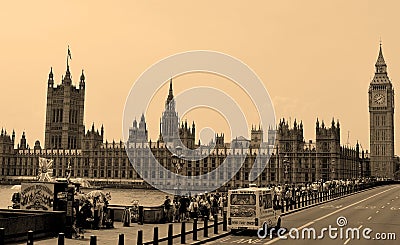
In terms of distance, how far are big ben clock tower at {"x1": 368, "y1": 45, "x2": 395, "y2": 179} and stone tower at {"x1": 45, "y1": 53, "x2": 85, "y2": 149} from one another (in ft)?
338

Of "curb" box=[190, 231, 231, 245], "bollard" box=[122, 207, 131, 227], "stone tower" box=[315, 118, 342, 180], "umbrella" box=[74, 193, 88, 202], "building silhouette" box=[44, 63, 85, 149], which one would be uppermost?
"building silhouette" box=[44, 63, 85, 149]

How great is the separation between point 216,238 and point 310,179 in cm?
11820

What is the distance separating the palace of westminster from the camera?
13988cm

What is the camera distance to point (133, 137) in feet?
540

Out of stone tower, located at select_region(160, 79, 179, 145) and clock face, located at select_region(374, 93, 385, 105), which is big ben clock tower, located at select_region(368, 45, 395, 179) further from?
stone tower, located at select_region(160, 79, 179, 145)

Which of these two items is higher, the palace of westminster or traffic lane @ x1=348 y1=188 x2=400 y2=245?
the palace of westminster

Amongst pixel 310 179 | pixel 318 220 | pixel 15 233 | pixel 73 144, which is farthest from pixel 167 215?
Result: pixel 73 144

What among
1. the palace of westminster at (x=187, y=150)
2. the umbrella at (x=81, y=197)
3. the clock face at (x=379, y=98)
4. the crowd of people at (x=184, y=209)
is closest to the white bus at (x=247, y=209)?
the crowd of people at (x=184, y=209)

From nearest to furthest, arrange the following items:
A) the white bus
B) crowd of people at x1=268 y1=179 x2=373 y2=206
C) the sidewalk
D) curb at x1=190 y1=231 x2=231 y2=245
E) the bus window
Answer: the sidewalk → curb at x1=190 y1=231 x2=231 y2=245 → the white bus → the bus window → crowd of people at x1=268 y1=179 x2=373 y2=206

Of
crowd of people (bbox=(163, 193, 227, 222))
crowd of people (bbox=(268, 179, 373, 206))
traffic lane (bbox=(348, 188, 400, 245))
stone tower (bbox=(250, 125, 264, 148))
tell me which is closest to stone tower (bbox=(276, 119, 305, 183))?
stone tower (bbox=(250, 125, 264, 148))

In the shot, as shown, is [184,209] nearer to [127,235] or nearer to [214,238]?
[214,238]

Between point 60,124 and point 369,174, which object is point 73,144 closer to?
point 60,124

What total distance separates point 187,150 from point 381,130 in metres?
71.9

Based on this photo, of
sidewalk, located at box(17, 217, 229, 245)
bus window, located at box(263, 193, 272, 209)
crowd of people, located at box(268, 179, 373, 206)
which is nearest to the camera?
sidewalk, located at box(17, 217, 229, 245)
